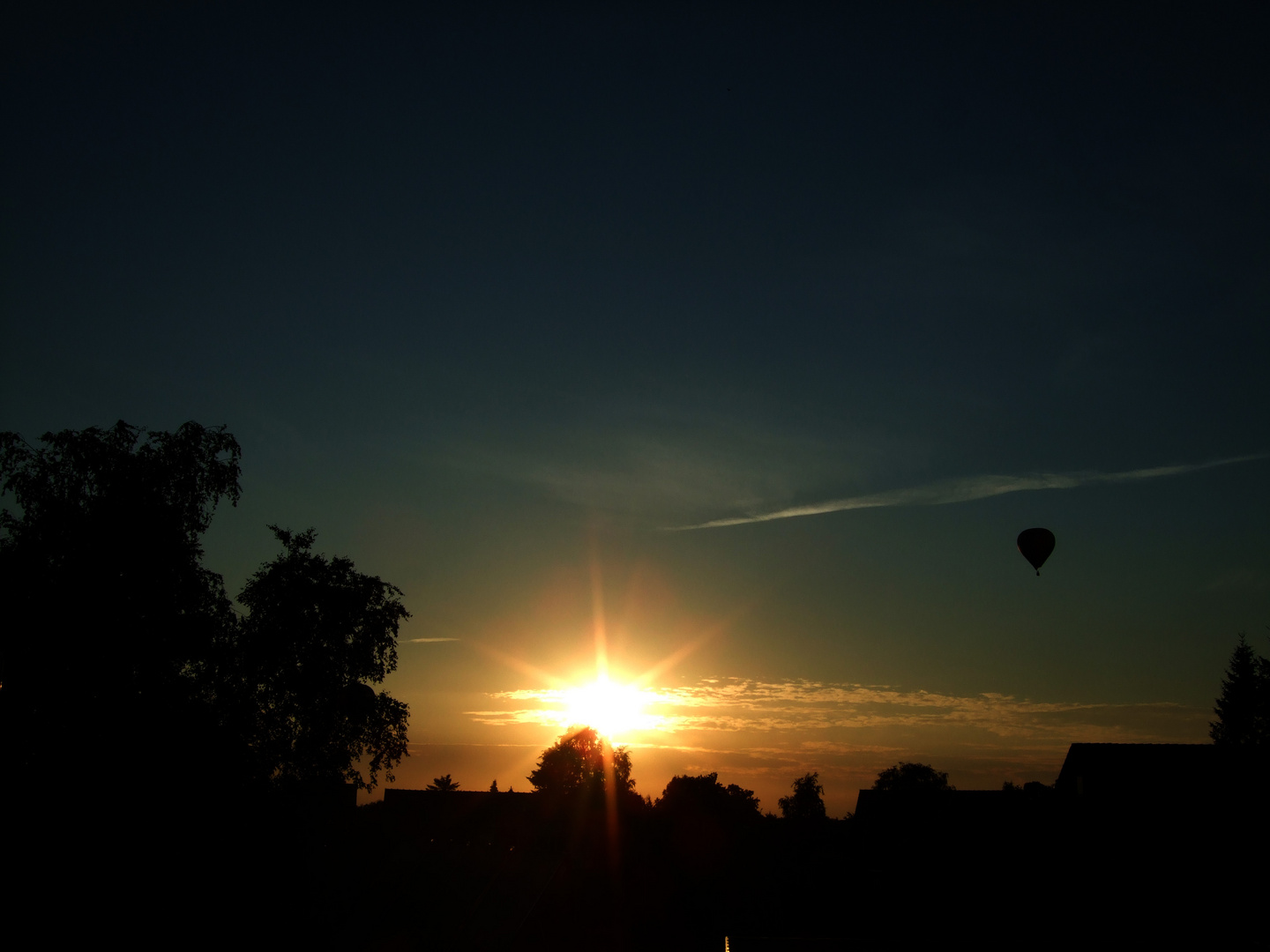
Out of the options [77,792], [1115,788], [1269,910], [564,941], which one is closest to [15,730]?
[77,792]

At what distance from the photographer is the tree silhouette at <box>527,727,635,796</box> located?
112438 mm

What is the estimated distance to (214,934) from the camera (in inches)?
956

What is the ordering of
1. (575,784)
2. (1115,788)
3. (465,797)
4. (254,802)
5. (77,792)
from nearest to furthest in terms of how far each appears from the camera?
1. (77,792)
2. (254,802)
3. (1115,788)
4. (465,797)
5. (575,784)

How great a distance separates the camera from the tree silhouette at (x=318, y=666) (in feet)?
103

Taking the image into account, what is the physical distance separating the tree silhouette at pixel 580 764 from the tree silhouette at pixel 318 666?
266ft

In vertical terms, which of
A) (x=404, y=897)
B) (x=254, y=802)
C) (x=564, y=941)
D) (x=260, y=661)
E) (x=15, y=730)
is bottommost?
(x=564, y=941)

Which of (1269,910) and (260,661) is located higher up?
(260,661)

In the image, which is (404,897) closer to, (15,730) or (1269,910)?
(15,730)

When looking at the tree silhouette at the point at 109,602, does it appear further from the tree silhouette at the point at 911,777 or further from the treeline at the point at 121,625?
the tree silhouette at the point at 911,777

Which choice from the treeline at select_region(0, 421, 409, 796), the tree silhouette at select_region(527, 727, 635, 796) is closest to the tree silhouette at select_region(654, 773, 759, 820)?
the tree silhouette at select_region(527, 727, 635, 796)

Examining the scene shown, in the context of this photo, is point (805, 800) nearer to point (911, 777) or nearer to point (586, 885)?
point (911, 777)

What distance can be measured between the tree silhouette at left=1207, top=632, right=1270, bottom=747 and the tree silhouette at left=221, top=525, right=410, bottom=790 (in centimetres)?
7067

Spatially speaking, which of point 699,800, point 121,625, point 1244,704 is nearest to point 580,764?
point 699,800

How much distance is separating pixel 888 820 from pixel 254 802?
105 ft
